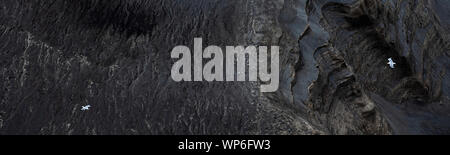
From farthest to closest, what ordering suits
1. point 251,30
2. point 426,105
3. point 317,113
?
point 251,30 → point 317,113 → point 426,105

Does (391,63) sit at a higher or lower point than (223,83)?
higher

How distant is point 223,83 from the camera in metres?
5.93

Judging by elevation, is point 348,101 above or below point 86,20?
below

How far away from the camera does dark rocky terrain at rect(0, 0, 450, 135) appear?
4.89 m

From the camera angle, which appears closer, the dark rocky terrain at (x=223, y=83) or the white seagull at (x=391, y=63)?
the dark rocky terrain at (x=223, y=83)

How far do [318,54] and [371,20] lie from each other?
0.94m

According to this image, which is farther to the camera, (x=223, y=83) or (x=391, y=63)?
(x=223, y=83)

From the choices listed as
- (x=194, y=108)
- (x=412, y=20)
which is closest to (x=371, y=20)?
(x=412, y=20)

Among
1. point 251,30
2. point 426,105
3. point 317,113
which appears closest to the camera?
point 426,105

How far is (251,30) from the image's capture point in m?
6.10

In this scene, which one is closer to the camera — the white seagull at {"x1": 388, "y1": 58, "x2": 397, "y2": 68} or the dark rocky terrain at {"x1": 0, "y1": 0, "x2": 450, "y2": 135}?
the dark rocky terrain at {"x1": 0, "y1": 0, "x2": 450, "y2": 135}

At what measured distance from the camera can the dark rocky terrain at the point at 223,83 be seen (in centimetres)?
489

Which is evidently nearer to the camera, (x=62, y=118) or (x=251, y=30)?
(x=62, y=118)
